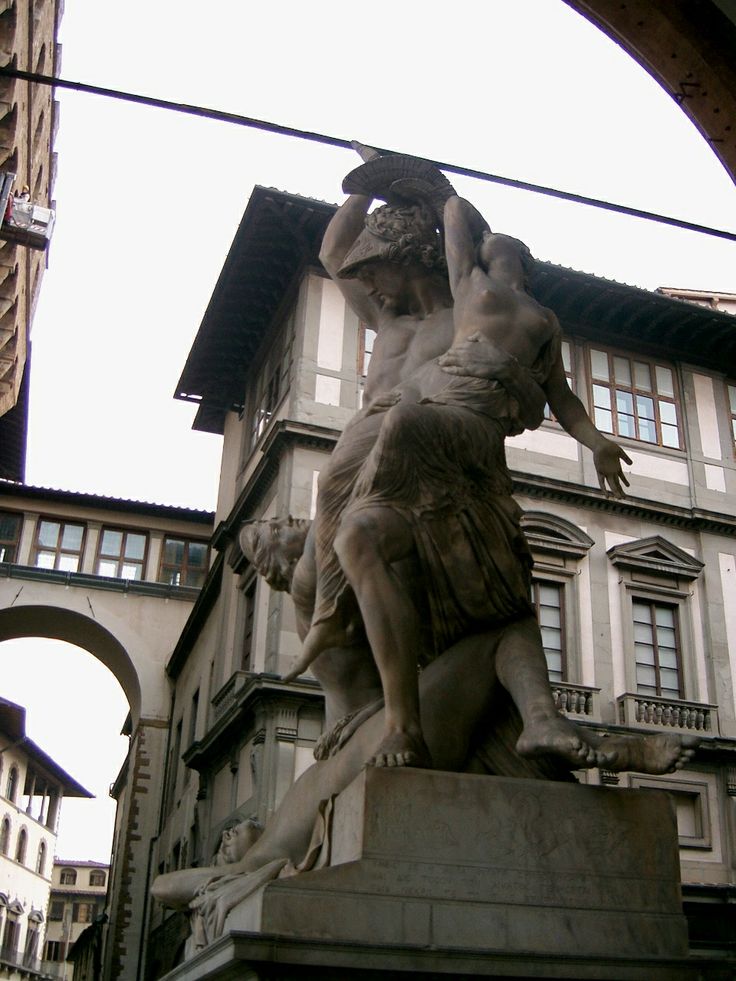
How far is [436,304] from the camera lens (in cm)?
476

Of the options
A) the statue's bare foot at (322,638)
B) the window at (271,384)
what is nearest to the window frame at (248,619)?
the window at (271,384)

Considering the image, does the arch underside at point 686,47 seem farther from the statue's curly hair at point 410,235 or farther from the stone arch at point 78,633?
the stone arch at point 78,633

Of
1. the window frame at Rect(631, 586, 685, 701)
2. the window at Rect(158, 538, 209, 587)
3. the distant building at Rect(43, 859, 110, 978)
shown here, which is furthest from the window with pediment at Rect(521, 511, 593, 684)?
the distant building at Rect(43, 859, 110, 978)

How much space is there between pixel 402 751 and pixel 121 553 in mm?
30164

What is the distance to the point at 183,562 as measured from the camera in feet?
109

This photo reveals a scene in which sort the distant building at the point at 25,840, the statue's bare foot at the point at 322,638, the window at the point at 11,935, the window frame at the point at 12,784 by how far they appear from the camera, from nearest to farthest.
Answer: the statue's bare foot at the point at 322,638 < the window frame at the point at 12,784 < the distant building at the point at 25,840 < the window at the point at 11,935

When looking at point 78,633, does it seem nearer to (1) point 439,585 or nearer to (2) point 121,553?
(2) point 121,553

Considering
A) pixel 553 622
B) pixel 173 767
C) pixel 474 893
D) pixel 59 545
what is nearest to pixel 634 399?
pixel 553 622

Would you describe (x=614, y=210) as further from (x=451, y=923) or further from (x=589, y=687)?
(x=589, y=687)

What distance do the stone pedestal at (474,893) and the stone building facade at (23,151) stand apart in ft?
59.4

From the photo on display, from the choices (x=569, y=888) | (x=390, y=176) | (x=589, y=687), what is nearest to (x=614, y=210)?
(x=390, y=176)

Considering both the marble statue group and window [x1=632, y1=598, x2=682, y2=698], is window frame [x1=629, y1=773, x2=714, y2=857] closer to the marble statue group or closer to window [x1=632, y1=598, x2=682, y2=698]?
window [x1=632, y1=598, x2=682, y2=698]

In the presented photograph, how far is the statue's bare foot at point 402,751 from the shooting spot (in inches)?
135

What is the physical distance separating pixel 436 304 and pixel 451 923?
251 cm
